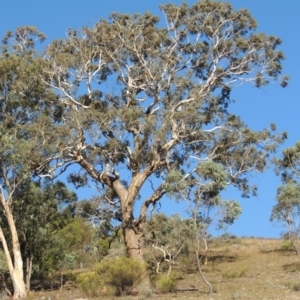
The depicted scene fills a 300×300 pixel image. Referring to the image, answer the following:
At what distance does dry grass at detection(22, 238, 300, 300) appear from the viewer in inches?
780

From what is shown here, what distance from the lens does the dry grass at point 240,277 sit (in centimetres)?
1981

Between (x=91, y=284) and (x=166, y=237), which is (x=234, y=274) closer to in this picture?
(x=166, y=237)

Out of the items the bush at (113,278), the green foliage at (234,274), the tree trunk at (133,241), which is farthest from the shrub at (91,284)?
the green foliage at (234,274)

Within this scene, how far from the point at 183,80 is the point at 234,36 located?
393 cm

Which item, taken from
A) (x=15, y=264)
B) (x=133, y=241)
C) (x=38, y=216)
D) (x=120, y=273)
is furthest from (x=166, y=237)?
(x=120, y=273)

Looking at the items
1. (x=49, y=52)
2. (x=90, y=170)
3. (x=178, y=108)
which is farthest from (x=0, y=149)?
(x=178, y=108)

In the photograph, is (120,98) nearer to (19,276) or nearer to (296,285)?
(19,276)

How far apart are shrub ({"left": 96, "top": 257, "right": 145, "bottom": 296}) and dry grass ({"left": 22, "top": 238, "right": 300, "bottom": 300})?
1.26 metres

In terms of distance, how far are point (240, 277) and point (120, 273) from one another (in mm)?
7316

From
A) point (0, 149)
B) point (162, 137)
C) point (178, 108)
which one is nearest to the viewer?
point (0, 149)

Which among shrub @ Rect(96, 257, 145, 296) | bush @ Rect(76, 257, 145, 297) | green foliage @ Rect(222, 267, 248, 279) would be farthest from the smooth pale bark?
green foliage @ Rect(222, 267, 248, 279)

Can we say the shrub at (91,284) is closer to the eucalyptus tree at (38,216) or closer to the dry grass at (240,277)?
the dry grass at (240,277)

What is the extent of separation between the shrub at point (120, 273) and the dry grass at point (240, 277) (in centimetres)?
126

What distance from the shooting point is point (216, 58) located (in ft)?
105
